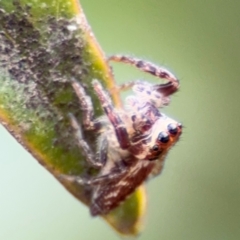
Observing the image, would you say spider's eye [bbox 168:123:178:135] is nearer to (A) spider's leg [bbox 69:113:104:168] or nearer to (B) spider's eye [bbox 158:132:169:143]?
(B) spider's eye [bbox 158:132:169:143]

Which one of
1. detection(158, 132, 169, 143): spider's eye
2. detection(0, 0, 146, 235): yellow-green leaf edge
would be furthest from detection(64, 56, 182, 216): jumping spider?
detection(0, 0, 146, 235): yellow-green leaf edge

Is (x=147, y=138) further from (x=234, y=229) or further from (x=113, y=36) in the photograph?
(x=234, y=229)

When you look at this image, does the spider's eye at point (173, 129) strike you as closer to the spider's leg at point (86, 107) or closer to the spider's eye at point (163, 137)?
the spider's eye at point (163, 137)

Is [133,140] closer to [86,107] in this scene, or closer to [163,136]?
[163,136]

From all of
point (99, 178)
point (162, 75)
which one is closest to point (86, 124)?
point (99, 178)

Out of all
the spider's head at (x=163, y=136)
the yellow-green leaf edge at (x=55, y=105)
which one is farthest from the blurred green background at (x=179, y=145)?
the yellow-green leaf edge at (x=55, y=105)

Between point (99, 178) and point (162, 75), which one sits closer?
point (99, 178)

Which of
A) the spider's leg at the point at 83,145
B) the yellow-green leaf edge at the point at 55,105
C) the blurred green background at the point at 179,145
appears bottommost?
the blurred green background at the point at 179,145

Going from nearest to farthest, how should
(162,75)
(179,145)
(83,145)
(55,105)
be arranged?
(55,105) → (83,145) → (162,75) → (179,145)
